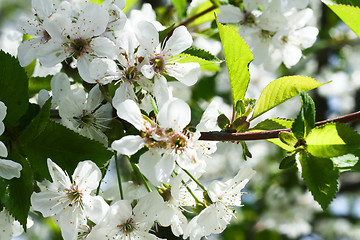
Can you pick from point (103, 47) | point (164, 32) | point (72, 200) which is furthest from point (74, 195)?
point (164, 32)

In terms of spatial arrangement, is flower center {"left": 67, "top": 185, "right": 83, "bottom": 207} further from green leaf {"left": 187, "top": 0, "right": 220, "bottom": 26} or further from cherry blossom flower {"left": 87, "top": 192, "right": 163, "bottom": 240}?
green leaf {"left": 187, "top": 0, "right": 220, "bottom": 26}

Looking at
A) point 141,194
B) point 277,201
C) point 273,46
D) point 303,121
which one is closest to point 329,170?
point 303,121

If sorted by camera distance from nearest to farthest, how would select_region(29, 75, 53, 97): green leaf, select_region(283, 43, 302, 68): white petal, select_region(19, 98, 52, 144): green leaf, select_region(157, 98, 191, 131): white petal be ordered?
select_region(157, 98, 191, 131): white petal
select_region(19, 98, 52, 144): green leaf
select_region(29, 75, 53, 97): green leaf
select_region(283, 43, 302, 68): white petal

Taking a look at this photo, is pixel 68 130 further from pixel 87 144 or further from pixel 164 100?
pixel 164 100

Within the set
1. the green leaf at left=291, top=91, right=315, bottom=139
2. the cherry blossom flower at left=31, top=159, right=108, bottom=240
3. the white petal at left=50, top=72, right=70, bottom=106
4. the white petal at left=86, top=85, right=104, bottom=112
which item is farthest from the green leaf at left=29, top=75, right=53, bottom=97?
the green leaf at left=291, top=91, right=315, bottom=139

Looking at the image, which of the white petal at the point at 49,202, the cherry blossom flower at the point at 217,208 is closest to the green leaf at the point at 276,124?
the cherry blossom flower at the point at 217,208
